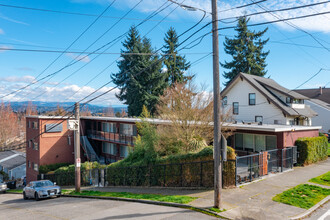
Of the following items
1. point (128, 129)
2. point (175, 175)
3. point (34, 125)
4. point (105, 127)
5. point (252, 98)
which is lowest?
point (175, 175)

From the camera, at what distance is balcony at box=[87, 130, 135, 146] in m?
32.3

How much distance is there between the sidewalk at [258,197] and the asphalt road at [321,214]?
1.50 feet

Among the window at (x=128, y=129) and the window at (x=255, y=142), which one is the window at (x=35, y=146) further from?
the window at (x=255, y=142)

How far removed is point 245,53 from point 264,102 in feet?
78.7

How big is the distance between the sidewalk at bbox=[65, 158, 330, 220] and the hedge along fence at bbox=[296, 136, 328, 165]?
224 centimetres

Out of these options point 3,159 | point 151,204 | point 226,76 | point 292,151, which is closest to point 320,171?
point 292,151

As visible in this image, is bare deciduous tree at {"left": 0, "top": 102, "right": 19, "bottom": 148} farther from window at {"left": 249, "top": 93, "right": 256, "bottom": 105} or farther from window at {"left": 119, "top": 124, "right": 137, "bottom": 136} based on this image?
window at {"left": 249, "top": 93, "right": 256, "bottom": 105}

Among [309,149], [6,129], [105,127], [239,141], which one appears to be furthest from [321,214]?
[6,129]

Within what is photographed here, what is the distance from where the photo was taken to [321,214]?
406 inches

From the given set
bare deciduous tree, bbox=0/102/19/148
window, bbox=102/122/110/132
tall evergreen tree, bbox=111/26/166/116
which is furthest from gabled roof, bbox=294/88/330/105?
bare deciduous tree, bbox=0/102/19/148

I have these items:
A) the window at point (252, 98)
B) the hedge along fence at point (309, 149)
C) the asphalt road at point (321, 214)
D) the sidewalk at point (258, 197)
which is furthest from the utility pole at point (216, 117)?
the window at point (252, 98)

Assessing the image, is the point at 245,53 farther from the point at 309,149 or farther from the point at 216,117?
the point at 216,117

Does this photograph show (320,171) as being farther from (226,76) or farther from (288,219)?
(226,76)

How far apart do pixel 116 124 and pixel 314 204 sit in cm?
2682
